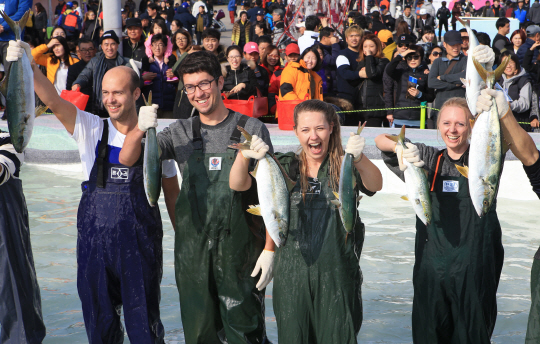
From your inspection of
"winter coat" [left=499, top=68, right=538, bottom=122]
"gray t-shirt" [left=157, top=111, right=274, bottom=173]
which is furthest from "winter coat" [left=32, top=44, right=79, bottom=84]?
"gray t-shirt" [left=157, top=111, right=274, bottom=173]

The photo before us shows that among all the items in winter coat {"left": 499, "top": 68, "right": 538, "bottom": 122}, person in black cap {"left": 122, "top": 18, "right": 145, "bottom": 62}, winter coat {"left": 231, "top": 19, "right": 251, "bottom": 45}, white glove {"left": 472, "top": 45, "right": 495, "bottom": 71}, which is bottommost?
white glove {"left": 472, "top": 45, "right": 495, "bottom": 71}

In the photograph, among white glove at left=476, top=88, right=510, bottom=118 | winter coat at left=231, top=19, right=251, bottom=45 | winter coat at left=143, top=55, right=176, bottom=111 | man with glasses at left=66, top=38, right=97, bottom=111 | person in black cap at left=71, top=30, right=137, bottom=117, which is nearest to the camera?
white glove at left=476, top=88, right=510, bottom=118

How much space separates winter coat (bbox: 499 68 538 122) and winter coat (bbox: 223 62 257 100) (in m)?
3.69

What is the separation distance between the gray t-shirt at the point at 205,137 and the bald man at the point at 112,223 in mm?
196

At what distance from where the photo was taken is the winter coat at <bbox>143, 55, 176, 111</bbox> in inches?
378

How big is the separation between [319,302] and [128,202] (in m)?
1.20

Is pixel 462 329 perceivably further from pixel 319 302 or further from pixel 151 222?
pixel 151 222

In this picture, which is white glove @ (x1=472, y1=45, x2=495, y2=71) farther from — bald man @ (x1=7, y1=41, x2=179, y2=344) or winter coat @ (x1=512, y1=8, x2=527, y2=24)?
winter coat @ (x1=512, y1=8, x2=527, y2=24)

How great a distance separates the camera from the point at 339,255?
312 centimetres

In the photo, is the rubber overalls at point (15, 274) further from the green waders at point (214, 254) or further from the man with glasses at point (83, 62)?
the man with glasses at point (83, 62)

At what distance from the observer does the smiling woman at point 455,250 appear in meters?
3.31

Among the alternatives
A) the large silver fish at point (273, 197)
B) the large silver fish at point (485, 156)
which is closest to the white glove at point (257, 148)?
the large silver fish at point (273, 197)

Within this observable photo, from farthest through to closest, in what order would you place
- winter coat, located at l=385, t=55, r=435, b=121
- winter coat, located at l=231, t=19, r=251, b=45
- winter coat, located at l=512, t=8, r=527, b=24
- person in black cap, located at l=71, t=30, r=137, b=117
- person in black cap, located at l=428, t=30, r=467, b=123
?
winter coat, located at l=512, t=8, r=527, b=24 → winter coat, located at l=231, t=19, r=251, b=45 → winter coat, located at l=385, t=55, r=435, b=121 → person in black cap, located at l=71, t=30, r=137, b=117 → person in black cap, located at l=428, t=30, r=467, b=123

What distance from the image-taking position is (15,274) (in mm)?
3695
